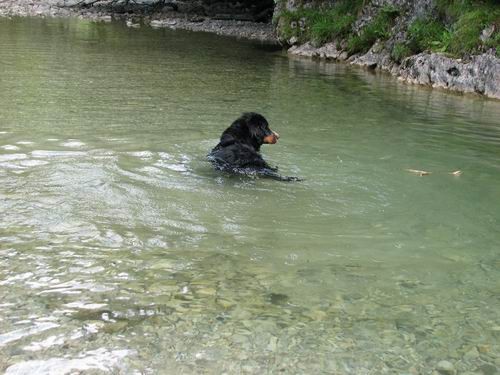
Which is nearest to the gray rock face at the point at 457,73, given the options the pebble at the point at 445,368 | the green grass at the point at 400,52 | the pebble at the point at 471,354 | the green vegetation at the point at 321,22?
the green grass at the point at 400,52

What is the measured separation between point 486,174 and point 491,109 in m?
7.01

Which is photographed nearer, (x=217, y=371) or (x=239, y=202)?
(x=217, y=371)

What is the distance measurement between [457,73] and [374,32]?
6.62 metres

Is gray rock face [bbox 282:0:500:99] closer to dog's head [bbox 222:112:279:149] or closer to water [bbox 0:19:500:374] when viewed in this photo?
water [bbox 0:19:500:374]

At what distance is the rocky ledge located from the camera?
1755 centimetres

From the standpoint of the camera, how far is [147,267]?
17.6 feet

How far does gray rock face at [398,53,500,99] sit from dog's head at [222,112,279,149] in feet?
36.4

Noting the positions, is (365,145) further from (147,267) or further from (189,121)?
(147,267)

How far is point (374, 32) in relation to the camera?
2441 cm

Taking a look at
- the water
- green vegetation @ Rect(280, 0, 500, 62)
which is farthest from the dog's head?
green vegetation @ Rect(280, 0, 500, 62)

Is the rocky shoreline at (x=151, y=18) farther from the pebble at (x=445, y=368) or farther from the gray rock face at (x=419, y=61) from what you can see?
the pebble at (x=445, y=368)

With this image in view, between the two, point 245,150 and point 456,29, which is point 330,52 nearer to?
point 456,29

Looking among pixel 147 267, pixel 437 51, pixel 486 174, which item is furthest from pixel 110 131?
pixel 437 51

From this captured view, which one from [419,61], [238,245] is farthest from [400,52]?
[238,245]
